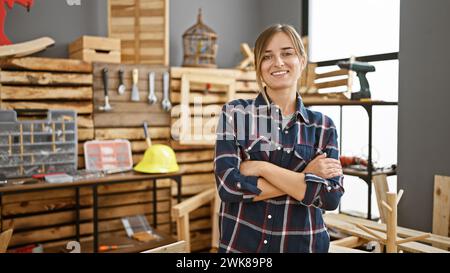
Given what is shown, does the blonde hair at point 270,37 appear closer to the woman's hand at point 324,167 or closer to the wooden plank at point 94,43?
the woman's hand at point 324,167

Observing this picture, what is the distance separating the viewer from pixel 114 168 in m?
2.45

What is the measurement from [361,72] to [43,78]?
1771 mm

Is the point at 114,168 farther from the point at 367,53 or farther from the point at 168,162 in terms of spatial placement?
the point at 367,53

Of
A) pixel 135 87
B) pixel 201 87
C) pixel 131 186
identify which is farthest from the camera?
pixel 201 87

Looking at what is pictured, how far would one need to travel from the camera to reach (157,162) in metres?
2.45

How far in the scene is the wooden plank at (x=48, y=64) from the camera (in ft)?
7.45

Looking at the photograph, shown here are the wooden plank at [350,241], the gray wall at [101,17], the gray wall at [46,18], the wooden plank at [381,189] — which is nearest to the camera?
the gray wall at [46,18]

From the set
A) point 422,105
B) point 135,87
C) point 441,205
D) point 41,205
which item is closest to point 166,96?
point 135,87

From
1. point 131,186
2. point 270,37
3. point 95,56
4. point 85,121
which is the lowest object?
point 131,186

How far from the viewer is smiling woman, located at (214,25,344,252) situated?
1.01m

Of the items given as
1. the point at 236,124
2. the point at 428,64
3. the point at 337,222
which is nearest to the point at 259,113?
the point at 236,124

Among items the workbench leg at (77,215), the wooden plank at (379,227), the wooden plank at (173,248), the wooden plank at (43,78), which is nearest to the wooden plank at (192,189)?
the workbench leg at (77,215)

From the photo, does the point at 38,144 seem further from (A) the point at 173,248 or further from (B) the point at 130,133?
(A) the point at 173,248

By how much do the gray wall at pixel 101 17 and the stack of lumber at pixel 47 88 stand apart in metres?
0.11
